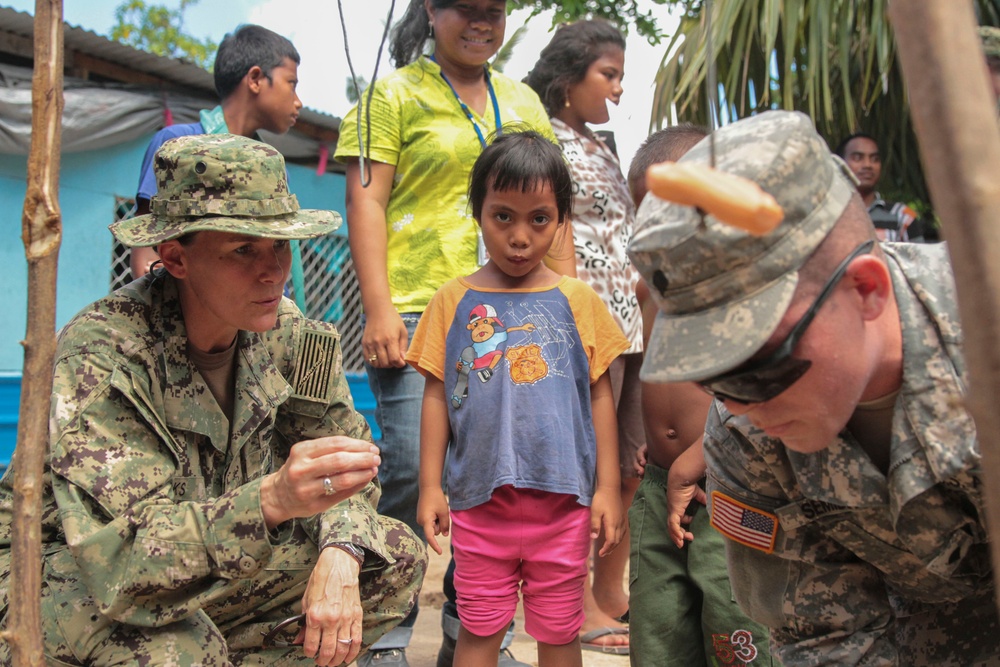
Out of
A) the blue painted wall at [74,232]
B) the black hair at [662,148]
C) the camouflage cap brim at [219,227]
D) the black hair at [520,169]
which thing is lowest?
the blue painted wall at [74,232]

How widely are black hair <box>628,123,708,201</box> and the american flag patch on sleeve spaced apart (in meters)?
1.25

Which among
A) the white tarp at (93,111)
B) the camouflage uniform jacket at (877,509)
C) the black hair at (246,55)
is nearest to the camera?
the camouflage uniform jacket at (877,509)

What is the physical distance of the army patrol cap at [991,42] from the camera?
3480mm

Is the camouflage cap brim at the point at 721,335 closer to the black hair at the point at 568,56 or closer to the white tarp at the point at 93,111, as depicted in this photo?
the black hair at the point at 568,56

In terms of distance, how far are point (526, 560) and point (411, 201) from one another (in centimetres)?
117

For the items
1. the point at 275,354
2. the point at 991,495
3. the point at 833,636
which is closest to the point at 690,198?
the point at 991,495

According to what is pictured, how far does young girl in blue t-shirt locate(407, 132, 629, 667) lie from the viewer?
8.99ft

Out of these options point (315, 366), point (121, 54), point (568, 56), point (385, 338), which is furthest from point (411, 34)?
point (121, 54)

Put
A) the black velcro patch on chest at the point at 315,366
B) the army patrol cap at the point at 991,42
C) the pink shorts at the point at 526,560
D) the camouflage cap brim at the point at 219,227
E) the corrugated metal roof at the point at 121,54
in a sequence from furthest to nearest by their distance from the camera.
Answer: the corrugated metal roof at the point at 121,54, the army patrol cap at the point at 991,42, the pink shorts at the point at 526,560, the black velcro patch on chest at the point at 315,366, the camouflage cap brim at the point at 219,227

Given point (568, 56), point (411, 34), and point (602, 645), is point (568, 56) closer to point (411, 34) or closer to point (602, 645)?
point (411, 34)

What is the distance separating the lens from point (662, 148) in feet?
9.92

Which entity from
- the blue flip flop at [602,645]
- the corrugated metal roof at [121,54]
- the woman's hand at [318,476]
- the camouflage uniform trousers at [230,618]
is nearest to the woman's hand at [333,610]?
the camouflage uniform trousers at [230,618]

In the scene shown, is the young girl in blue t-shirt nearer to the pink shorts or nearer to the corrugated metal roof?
the pink shorts

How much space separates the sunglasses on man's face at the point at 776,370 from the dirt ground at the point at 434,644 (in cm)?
200
